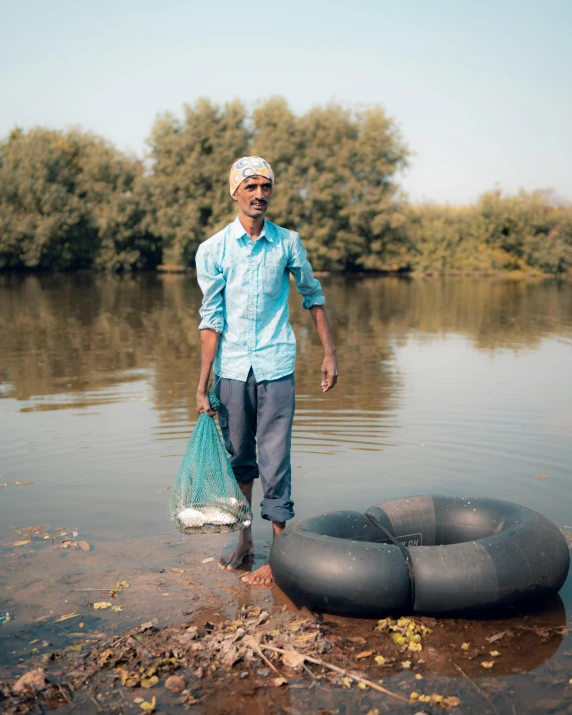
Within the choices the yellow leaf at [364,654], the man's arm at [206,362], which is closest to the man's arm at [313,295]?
the man's arm at [206,362]

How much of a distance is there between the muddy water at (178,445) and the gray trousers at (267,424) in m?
0.50

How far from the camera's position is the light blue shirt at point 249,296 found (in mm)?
4719

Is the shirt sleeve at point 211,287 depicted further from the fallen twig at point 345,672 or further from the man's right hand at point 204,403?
the fallen twig at point 345,672

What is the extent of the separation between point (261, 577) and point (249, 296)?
1.67 metres

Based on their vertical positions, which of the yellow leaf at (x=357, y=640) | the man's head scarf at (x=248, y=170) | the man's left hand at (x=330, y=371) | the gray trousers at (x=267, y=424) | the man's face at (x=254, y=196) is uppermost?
the man's head scarf at (x=248, y=170)

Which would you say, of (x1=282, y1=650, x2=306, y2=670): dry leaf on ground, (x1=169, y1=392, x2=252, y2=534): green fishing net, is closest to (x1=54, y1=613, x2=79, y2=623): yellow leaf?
(x1=169, y1=392, x2=252, y2=534): green fishing net

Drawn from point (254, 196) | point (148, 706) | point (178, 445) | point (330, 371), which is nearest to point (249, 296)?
point (254, 196)

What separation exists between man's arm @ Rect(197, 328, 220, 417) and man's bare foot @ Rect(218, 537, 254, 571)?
86 cm

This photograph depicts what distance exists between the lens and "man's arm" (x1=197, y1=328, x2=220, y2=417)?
4777mm

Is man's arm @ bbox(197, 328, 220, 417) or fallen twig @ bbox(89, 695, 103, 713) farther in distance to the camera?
man's arm @ bbox(197, 328, 220, 417)

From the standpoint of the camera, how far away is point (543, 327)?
20.5 metres

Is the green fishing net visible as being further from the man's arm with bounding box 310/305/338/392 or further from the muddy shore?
the man's arm with bounding box 310/305/338/392

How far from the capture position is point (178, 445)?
776 cm

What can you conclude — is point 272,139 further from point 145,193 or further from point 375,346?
point 375,346
